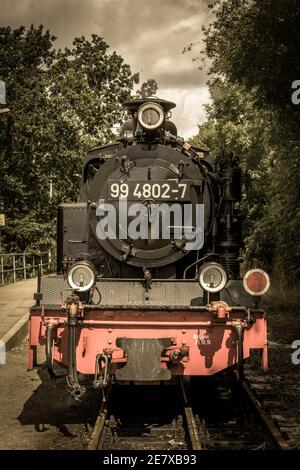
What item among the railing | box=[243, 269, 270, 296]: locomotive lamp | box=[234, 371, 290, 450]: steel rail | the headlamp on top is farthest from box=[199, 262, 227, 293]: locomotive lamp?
the railing

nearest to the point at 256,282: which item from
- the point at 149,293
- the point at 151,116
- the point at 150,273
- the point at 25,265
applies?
the point at 149,293

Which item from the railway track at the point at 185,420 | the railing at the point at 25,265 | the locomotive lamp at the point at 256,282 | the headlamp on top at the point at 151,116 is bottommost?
the railway track at the point at 185,420

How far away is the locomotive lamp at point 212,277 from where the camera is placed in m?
5.26

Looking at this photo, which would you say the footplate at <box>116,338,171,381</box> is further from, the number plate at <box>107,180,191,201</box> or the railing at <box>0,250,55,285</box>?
the railing at <box>0,250,55,285</box>

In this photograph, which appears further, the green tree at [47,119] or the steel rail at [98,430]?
the green tree at [47,119]

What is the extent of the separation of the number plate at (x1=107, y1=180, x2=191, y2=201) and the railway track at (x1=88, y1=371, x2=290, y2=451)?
1.95 meters

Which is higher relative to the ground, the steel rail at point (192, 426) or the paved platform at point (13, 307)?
the paved platform at point (13, 307)

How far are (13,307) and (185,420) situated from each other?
25.4 feet

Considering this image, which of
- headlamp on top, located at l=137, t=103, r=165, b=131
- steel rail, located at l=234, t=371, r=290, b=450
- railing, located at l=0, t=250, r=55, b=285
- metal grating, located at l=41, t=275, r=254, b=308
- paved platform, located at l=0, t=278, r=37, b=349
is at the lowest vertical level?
steel rail, located at l=234, t=371, r=290, b=450

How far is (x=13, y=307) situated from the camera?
12383mm

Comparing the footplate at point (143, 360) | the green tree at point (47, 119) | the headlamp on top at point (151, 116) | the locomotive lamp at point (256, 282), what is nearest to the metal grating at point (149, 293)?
the locomotive lamp at point (256, 282)

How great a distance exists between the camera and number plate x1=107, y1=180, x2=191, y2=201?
19.3 ft

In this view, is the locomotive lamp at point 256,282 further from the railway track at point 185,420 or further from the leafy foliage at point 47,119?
the leafy foliage at point 47,119

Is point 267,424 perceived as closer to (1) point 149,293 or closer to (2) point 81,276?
(1) point 149,293
